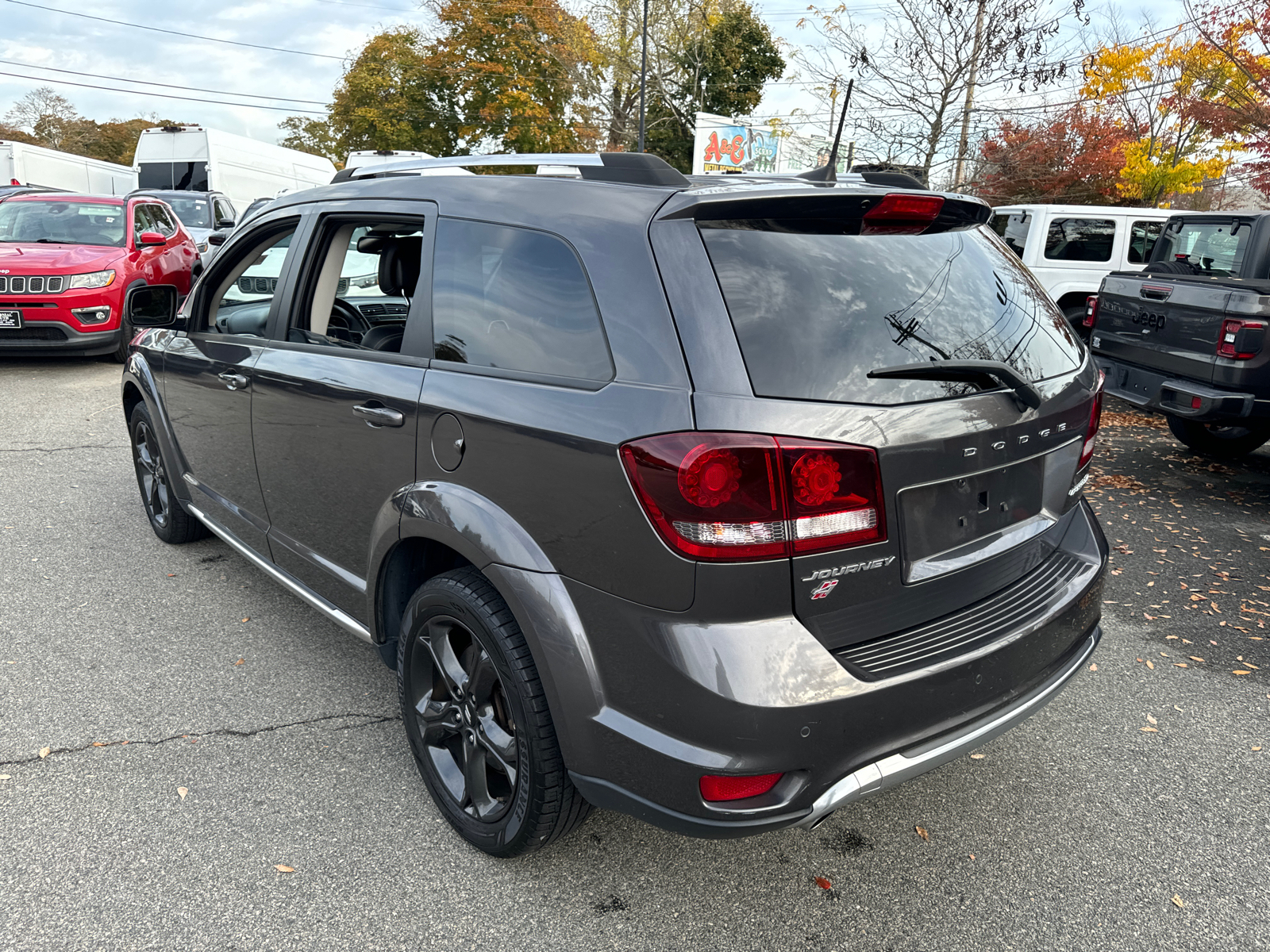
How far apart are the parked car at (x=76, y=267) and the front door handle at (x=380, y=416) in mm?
7630

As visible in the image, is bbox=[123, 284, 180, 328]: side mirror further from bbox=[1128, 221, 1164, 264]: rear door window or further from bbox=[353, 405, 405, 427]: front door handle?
bbox=[1128, 221, 1164, 264]: rear door window

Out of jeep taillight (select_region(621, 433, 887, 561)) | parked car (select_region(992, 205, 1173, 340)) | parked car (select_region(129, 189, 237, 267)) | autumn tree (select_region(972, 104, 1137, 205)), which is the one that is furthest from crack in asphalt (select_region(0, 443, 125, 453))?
autumn tree (select_region(972, 104, 1137, 205))

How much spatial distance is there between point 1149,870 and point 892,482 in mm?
1478

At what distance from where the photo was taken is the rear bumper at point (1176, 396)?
578 centimetres

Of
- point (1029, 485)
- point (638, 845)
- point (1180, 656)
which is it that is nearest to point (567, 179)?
point (1029, 485)

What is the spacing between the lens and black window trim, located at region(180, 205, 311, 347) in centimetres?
323

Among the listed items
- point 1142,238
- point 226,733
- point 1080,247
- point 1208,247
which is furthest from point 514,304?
point 1142,238

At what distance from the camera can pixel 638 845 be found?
2.56m

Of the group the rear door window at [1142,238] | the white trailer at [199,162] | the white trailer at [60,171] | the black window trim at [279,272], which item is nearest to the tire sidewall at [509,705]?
the black window trim at [279,272]

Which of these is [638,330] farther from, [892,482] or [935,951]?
[935,951]

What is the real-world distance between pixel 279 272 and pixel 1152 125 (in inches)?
1109

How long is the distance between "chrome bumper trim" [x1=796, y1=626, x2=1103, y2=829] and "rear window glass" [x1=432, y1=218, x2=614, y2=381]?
104 cm

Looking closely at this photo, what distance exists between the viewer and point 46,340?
9297 mm

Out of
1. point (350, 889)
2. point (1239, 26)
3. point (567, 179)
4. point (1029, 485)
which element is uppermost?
point (1239, 26)
